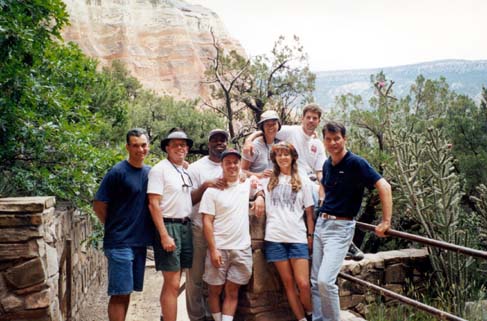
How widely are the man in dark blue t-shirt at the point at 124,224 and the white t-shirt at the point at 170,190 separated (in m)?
0.13

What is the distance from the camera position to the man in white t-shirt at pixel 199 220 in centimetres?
406

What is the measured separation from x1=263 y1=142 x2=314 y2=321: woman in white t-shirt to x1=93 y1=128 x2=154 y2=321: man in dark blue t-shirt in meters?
0.98

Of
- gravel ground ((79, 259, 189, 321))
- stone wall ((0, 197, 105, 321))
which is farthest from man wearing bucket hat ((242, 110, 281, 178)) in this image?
gravel ground ((79, 259, 189, 321))

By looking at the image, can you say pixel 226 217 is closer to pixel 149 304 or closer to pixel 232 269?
pixel 232 269

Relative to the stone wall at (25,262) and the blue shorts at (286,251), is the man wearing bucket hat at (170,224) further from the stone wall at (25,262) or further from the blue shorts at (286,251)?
the stone wall at (25,262)

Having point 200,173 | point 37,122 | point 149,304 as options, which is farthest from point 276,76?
point 200,173

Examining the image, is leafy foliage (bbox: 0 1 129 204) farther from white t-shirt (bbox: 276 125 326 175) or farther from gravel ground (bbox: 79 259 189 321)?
white t-shirt (bbox: 276 125 326 175)

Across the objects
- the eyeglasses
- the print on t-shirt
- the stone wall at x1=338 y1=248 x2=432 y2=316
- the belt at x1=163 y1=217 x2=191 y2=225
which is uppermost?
the eyeglasses

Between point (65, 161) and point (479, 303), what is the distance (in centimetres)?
523

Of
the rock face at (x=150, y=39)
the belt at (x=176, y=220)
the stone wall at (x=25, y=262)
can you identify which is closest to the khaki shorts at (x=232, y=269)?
the belt at (x=176, y=220)

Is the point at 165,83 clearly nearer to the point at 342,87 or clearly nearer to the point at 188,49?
the point at 188,49

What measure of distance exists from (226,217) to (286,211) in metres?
0.48

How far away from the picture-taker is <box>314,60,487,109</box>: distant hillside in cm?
7361

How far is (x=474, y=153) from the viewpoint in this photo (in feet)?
44.4
